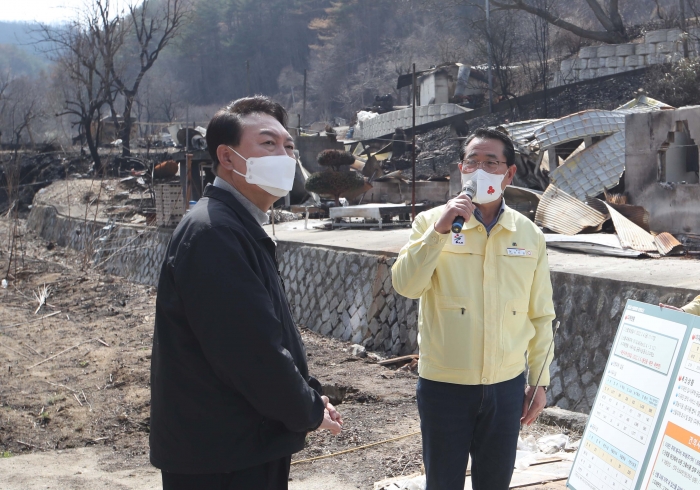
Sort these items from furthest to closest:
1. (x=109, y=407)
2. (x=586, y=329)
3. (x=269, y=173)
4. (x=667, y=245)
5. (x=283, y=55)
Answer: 1. (x=283, y=55)
2. (x=667, y=245)
3. (x=109, y=407)
4. (x=586, y=329)
5. (x=269, y=173)

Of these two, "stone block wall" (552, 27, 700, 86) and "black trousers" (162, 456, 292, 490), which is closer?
"black trousers" (162, 456, 292, 490)

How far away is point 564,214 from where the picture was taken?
10742 mm

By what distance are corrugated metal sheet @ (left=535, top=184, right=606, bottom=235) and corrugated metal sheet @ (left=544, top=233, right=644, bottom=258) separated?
2.66 feet

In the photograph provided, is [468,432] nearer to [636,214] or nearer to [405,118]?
[636,214]

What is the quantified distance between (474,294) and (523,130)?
1227 centimetres

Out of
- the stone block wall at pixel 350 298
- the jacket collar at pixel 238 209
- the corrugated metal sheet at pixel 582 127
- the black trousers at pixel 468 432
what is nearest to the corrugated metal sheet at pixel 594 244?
the stone block wall at pixel 350 298

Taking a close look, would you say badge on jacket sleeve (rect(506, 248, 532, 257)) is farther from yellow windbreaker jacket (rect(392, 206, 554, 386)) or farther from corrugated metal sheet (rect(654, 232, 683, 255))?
corrugated metal sheet (rect(654, 232, 683, 255))

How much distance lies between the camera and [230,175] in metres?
2.54

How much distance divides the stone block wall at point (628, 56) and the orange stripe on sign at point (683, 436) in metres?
23.4

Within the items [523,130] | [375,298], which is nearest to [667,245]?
[375,298]

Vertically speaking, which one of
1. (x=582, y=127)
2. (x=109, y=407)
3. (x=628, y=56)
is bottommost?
(x=109, y=407)

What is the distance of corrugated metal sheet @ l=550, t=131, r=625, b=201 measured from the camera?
41.6 feet

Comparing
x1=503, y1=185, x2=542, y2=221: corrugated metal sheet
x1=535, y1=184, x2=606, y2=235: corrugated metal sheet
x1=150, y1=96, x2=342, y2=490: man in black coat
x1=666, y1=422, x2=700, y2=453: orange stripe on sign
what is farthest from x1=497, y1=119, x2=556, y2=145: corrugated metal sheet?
x1=150, y1=96, x2=342, y2=490: man in black coat

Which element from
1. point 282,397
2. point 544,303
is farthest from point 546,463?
point 282,397
